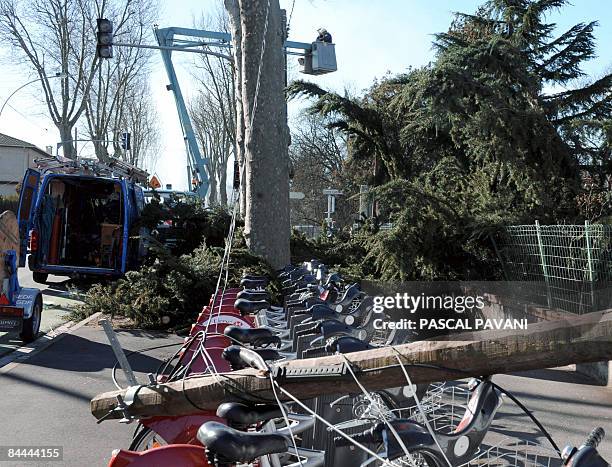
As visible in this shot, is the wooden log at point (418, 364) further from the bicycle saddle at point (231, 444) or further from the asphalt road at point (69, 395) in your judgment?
the asphalt road at point (69, 395)

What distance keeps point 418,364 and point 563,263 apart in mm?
6313

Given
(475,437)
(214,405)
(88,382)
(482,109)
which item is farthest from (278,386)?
(482,109)

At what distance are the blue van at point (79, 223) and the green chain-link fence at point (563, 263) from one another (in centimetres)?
716

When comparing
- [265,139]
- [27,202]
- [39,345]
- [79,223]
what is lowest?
[39,345]

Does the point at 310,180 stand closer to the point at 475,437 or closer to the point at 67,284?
the point at 67,284

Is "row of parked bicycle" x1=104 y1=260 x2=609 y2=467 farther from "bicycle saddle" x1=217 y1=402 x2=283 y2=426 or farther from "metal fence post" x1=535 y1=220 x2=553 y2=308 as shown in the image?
"metal fence post" x1=535 y1=220 x2=553 y2=308

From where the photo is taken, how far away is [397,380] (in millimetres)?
2576

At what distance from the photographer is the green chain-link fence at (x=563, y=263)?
7.59 meters

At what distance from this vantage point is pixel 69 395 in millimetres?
5957

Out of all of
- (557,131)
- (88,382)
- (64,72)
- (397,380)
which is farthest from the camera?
(64,72)

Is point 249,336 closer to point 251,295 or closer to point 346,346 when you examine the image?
point 346,346

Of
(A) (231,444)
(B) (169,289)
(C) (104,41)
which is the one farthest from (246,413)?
(C) (104,41)

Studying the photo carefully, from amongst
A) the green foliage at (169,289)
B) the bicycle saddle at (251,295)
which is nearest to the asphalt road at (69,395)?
the green foliage at (169,289)

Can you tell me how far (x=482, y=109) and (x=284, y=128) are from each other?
3.10 meters
